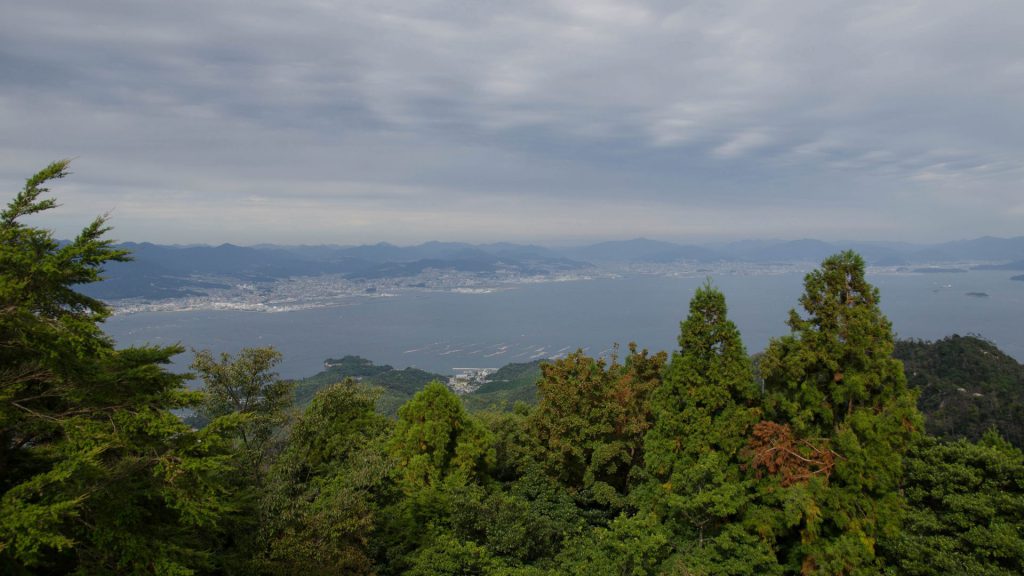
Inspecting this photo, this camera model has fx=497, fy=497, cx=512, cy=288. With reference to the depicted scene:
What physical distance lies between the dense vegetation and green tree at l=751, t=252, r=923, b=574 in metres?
0.04

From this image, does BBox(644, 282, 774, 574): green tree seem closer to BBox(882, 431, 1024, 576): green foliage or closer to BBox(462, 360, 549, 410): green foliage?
BBox(882, 431, 1024, 576): green foliage

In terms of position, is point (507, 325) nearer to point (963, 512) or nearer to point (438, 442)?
point (438, 442)

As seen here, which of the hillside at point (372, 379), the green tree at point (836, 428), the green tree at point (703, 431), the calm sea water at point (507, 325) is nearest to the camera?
the green tree at point (836, 428)

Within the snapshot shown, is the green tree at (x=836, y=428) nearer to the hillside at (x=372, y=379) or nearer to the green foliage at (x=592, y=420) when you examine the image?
the green foliage at (x=592, y=420)

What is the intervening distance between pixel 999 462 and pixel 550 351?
314 ft

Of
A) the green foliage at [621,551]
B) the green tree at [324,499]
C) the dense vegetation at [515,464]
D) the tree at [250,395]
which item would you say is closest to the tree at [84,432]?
the dense vegetation at [515,464]

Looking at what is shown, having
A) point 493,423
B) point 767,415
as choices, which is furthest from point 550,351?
point 767,415

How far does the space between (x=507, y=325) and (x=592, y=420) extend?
12126 centimetres

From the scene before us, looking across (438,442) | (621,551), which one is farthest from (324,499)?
(621,551)

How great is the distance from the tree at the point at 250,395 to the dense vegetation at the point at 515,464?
6 centimetres

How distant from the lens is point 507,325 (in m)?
134

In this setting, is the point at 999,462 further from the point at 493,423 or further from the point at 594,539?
the point at 493,423

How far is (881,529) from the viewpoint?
9.01 meters

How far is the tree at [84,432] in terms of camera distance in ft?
16.4
